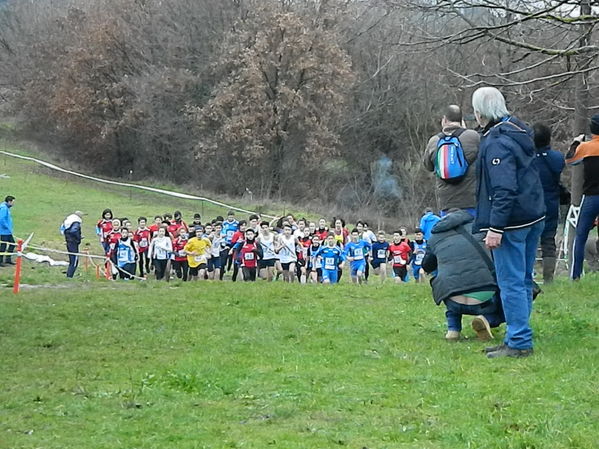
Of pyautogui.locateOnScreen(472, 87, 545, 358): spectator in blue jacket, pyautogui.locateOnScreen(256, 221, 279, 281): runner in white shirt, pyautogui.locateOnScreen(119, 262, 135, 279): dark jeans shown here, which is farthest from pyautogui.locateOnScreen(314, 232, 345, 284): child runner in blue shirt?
pyautogui.locateOnScreen(472, 87, 545, 358): spectator in blue jacket

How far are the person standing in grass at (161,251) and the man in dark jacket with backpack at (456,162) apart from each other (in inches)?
591

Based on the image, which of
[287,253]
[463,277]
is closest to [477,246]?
[463,277]

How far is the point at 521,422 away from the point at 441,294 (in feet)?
9.80

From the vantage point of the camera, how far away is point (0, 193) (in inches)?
2046

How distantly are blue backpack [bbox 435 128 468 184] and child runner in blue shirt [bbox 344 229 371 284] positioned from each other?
13.7 meters

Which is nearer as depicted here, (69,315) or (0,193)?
(69,315)

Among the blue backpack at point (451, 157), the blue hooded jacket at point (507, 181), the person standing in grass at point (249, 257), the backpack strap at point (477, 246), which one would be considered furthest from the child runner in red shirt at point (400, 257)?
the blue hooded jacket at point (507, 181)

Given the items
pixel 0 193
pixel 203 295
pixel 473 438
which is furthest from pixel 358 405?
pixel 0 193

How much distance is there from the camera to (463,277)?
864cm

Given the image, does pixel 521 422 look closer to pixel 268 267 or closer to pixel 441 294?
pixel 441 294

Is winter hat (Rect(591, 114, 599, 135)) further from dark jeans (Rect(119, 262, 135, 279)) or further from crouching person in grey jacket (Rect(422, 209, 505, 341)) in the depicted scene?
dark jeans (Rect(119, 262, 135, 279))

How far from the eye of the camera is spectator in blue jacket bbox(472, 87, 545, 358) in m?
7.70

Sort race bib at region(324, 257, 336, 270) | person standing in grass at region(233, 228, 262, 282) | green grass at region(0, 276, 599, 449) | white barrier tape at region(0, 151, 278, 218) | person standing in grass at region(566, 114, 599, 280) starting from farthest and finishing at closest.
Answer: white barrier tape at region(0, 151, 278, 218) < race bib at region(324, 257, 336, 270) < person standing in grass at region(233, 228, 262, 282) < person standing in grass at region(566, 114, 599, 280) < green grass at region(0, 276, 599, 449)

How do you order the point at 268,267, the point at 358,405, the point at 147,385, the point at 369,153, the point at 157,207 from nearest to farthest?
the point at 358,405, the point at 147,385, the point at 268,267, the point at 157,207, the point at 369,153
